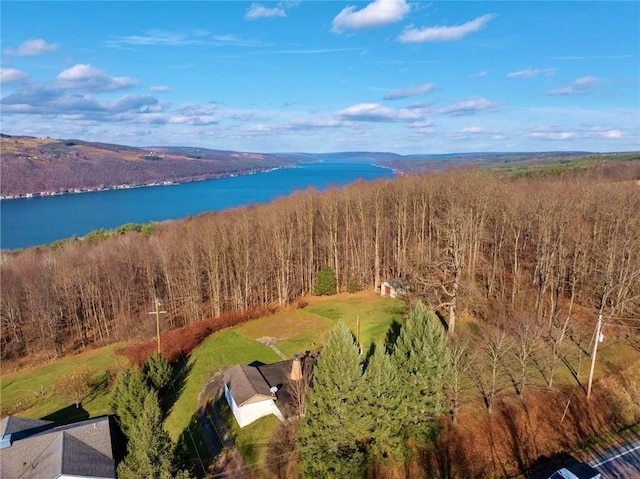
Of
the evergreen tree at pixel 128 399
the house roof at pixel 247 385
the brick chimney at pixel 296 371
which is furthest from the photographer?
the brick chimney at pixel 296 371

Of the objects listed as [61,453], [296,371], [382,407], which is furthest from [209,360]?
[382,407]

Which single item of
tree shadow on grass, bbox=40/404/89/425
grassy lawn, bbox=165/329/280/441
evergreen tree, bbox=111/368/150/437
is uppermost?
evergreen tree, bbox=111/368/150/437

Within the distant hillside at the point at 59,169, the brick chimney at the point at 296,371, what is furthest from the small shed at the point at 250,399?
the distant hillside at the point at 59,169

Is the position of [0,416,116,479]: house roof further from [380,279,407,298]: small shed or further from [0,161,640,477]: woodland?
[380,279,407,298]: small shed

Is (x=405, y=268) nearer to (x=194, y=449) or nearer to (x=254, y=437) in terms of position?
(x=254, y=437)

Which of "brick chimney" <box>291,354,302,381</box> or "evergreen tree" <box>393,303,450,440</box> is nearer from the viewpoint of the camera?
"evergreen tree" <box>393,303,450,440</box>

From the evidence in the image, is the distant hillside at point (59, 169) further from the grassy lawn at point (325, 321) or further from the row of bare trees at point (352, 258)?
the grassy lawn at point (325, 321)

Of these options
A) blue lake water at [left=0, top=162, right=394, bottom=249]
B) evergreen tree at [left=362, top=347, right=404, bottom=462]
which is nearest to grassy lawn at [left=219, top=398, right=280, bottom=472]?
evergreen tree at [left=362, top=347, right=404, bottom=462]
